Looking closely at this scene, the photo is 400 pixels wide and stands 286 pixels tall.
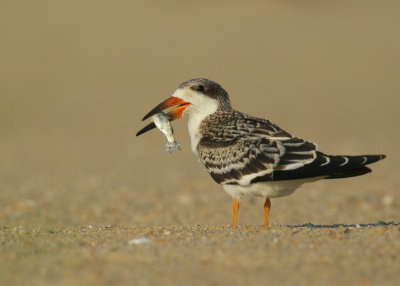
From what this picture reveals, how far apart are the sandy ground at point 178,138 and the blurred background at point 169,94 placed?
0.07 metres

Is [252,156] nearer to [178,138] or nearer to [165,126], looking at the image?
[165,126]

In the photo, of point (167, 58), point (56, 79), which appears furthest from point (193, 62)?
point (56, 79)

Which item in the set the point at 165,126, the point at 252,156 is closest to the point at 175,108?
the point at 165,126

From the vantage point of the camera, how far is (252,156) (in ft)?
23.2

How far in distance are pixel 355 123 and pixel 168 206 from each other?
1287cm

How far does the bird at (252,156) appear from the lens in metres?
6.87

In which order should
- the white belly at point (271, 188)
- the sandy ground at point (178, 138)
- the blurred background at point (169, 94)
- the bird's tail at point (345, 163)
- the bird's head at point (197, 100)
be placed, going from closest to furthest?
the sandy ground at point (178, 138), the bird's tail at point (345, 163), the white belly at point (271, 188), the bird's head at point (197, 100), the blurred background at point (169, 94)

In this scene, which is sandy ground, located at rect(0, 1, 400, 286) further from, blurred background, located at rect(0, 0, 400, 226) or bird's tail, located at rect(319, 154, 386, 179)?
bird's tail, located at rect(319, 154, 386, 179)

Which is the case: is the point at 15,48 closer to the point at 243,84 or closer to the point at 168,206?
the point at 243,84

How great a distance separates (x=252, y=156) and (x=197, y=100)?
4.02 ft

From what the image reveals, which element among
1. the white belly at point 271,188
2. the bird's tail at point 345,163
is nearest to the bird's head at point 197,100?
the white belly at point 271,188

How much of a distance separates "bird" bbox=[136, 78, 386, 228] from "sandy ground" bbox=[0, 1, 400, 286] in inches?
20.1

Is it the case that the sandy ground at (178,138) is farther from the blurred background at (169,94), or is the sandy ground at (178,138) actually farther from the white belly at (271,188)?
the white belly at (271,188)

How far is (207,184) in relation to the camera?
46.5 feet
